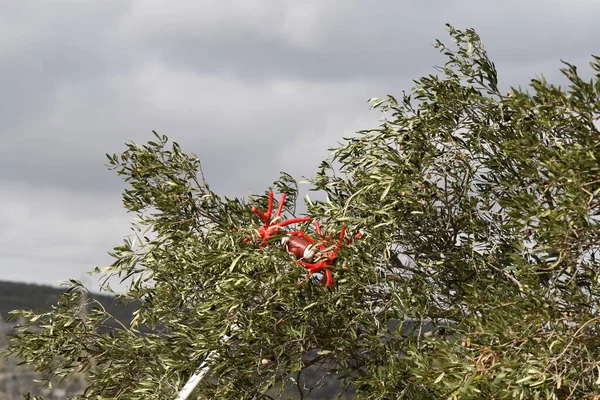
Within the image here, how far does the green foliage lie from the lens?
217 inches

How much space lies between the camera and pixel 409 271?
22.6 feet

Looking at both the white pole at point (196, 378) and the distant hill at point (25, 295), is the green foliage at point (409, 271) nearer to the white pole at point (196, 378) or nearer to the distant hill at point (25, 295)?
the white pole at point (196, 378)

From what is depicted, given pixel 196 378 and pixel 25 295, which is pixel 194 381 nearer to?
pixel 196 378

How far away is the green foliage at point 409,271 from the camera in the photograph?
217 inches

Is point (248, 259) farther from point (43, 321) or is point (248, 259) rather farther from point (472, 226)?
point (43, 321)

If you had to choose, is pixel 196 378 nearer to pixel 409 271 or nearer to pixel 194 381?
pixel 194 381

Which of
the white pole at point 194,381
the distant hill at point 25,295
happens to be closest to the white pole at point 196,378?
the white pole at point 194,381

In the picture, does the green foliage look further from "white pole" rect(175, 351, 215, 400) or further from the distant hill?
the distant hill

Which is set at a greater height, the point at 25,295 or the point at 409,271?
the point at 25,295

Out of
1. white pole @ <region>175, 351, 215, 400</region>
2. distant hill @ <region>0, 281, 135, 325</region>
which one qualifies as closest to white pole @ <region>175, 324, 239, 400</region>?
white pole @ <region>175, 351, 215, 400</region>

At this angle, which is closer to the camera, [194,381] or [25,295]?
[194,381]

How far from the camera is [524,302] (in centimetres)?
565

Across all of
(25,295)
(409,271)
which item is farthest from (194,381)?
(25,295)

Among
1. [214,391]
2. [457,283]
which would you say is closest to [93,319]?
[214,391]
